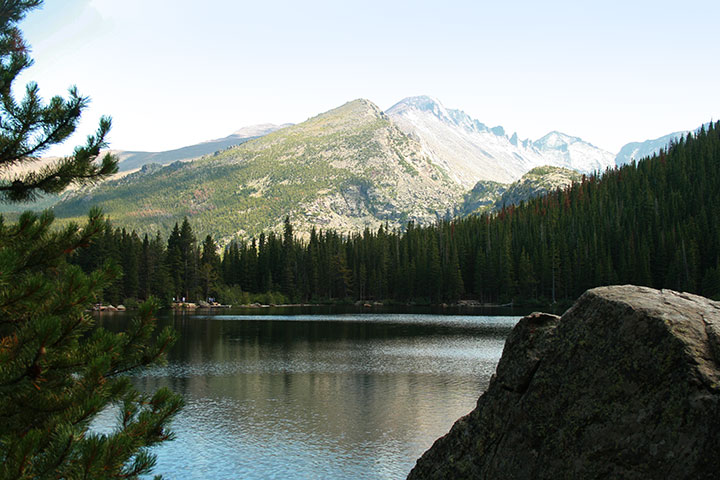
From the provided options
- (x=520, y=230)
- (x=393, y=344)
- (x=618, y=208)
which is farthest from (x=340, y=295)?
(x=393, y=344)

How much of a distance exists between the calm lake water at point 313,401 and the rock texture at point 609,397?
11738 mm

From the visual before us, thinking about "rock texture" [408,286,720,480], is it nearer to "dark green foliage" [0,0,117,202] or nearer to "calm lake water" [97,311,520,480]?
"dark green foliage" [0,0,117,202]

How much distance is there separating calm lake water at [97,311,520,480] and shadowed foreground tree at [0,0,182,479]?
1128 centimetres

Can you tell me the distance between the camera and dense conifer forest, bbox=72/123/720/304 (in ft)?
399

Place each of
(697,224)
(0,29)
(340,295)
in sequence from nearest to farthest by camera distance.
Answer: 1. (0,29)
2. (697,224)
3. (340,295)

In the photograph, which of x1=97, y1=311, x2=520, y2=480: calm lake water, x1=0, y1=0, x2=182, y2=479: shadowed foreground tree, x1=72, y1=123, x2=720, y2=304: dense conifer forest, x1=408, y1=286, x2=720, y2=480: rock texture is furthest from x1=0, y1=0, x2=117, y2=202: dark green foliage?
x1=72, y1=123, x2=720, y2=304: dense conifer forest

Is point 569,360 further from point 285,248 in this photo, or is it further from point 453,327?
point 285,248

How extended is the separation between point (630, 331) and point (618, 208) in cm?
15626

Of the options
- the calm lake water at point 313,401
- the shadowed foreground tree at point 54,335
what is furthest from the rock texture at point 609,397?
the calm lake water at point 313,401

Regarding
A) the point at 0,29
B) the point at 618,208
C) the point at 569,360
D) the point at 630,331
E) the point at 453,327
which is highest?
the point at 618,208

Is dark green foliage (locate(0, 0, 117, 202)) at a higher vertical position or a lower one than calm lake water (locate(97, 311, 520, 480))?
higher

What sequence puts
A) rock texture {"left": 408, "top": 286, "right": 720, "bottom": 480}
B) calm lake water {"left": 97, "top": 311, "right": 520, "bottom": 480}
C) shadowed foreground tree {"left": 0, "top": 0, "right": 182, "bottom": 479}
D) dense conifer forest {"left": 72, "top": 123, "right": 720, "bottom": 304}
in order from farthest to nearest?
1. dense conifer forest {"left": 72, "top": 123, "right": 720, "bottom": 304}
2. calm lake water {"left": 97, "top": 311, "right": 520, "bottom": 480}
3. rock texture {"left": 408, "top": 286, "right": 720, "bottom": 480}
4. shadowed foreground tree {"left": 0, "top": 0, "right": 182, "bottom": 479}

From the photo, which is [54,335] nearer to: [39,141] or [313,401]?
[39,141]

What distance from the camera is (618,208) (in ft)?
492
